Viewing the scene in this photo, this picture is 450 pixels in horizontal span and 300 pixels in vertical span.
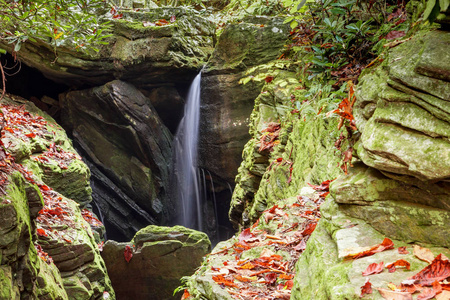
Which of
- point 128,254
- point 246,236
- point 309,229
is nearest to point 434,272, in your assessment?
point 309,229

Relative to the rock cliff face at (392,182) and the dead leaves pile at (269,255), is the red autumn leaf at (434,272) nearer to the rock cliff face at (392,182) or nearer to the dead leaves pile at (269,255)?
the rock cliff face at (392,182)

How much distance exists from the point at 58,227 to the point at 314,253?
5.55 meters

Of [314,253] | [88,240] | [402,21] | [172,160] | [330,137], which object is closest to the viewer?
[314,253]

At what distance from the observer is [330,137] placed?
3.89 m

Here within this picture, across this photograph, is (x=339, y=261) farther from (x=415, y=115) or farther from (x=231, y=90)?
(x=231, y=90)

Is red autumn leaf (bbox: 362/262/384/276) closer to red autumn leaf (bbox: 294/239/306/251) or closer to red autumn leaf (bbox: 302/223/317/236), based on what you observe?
red autumn leaf (bbox: 294/239/306/251)

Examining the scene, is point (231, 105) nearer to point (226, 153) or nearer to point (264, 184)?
point (226, 153)

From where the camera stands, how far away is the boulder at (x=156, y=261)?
353 inches

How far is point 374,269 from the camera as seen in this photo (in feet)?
5.41

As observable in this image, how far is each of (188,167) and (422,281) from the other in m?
11.9

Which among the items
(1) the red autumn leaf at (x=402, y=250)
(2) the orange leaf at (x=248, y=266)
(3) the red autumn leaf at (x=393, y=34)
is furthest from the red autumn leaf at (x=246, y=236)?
(3) the red autumn leaf at (x=393, y=34)

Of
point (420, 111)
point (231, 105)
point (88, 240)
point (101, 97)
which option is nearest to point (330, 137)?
point (420, 111)

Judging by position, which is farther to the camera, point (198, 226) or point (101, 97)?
point (198, 226)

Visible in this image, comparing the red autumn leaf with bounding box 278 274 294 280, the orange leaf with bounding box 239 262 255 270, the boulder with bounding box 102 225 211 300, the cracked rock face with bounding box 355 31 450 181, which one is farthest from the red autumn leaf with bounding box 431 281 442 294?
the boulder with bounding box 102 225 211 300
